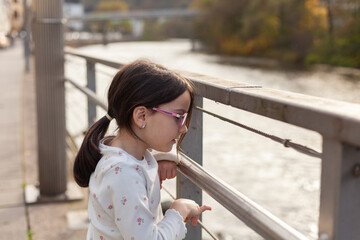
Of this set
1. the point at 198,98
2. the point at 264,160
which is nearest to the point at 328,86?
the point at 264,160

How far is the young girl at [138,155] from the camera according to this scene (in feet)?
4.51

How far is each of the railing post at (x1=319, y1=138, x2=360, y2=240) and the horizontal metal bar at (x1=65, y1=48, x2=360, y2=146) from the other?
3 centimetres

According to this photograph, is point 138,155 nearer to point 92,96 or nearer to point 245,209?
point 245,209

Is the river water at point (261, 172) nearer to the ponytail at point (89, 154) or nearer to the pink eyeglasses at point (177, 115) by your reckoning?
the ponytail at point (89, 154)

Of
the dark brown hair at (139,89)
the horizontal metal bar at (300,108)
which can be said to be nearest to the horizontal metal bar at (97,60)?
the dark brown hair at (139,89)

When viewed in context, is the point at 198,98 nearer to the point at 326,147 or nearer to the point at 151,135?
the point at 151,135

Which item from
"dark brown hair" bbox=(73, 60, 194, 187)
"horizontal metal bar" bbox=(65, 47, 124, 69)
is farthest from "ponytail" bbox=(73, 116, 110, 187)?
"horizontal metal bar" bbox=(65, 47, 124, 69)

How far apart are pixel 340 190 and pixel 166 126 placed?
605 millimetres

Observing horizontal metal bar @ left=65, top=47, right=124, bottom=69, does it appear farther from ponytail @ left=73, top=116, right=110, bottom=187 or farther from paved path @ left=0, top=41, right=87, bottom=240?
paved path @ left=0, top=41, right=87, bottom=240

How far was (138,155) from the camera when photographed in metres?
1.53

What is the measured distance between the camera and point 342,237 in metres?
0.92

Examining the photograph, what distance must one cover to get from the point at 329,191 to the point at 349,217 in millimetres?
51

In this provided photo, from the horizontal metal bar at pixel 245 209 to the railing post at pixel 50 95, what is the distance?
2.28 metres

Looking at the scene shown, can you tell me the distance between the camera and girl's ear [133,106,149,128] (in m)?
1.43
